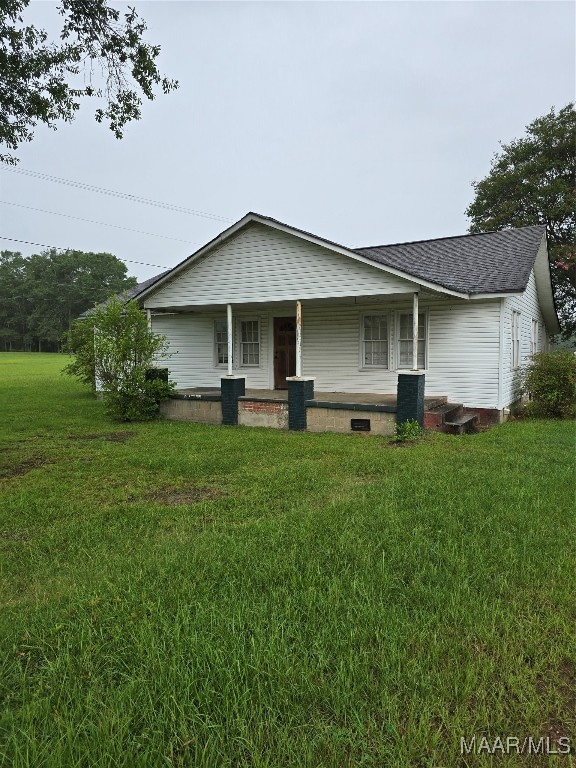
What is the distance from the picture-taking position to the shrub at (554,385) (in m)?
11.2

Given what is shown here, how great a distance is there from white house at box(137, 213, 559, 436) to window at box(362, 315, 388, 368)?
0.09 ft

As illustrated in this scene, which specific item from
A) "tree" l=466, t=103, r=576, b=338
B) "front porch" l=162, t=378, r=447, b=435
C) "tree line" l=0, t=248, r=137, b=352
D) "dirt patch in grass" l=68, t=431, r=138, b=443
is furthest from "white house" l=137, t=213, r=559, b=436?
"tree line" l=0, t=248, r=137, b=352

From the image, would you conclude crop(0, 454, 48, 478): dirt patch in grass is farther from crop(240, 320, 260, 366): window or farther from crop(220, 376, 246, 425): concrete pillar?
crop(240, 320, 260, 366): window

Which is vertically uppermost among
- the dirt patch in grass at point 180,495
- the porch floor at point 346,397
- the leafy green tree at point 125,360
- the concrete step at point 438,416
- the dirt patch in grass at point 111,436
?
the leafy green tree at point 125,360

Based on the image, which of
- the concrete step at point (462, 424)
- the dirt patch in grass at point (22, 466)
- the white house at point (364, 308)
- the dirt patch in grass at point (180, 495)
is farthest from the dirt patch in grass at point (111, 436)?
the concrete step at point (462, 424)

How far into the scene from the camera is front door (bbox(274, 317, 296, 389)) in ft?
46.4

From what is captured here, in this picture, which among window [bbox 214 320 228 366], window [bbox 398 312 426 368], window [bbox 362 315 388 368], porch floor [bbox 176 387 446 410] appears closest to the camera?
porch floor [bbox 176 387 446 410]

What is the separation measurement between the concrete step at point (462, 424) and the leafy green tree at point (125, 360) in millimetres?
7250

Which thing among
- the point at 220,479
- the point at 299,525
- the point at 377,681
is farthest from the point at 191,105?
the point at 377,681

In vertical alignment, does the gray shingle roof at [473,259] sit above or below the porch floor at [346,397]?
above

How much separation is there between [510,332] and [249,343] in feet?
24.7

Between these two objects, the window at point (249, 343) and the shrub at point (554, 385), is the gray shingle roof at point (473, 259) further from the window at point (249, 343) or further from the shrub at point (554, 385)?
the window at point (249, 343)

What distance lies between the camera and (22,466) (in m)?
7.25

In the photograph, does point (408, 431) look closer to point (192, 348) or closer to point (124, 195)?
point (192, 348)
